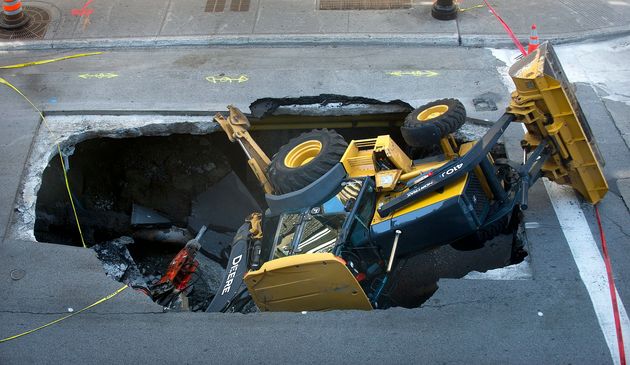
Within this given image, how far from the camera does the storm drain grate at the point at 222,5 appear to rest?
531 inches

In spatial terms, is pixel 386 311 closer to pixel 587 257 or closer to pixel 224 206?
pixel 587 257

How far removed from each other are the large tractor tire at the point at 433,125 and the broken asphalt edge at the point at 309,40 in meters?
3.68

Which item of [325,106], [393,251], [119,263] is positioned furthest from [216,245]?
[393,251]

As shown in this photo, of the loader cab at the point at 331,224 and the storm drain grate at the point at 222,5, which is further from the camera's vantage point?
the storm drain grate at the point at 222,5

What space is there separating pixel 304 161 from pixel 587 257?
3197mm

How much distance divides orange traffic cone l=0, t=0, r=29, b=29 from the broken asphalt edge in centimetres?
48

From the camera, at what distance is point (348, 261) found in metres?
7.77

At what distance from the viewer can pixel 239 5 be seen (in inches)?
535

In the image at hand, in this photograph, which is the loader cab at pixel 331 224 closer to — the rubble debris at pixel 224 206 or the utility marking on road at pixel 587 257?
the utility marking on road at pixel 587 257

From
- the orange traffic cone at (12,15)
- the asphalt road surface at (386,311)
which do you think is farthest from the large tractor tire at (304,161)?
the orange traffic cone at (12,15)

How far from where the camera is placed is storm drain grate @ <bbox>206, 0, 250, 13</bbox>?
13484 millimetres

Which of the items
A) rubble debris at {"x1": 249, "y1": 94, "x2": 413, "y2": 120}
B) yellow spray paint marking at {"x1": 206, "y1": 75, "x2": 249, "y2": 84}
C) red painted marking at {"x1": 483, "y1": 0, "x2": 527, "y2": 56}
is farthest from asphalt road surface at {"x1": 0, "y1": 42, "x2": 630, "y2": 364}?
red painted marking at {"x1": 483, "y1": 0, "x2": 527, "y2": 56}

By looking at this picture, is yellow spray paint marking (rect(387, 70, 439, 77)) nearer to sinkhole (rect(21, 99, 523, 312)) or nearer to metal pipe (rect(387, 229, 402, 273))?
sinkhole (rect(21, 99, 523, 312))

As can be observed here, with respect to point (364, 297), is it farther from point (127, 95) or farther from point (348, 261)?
point (127, 95)
